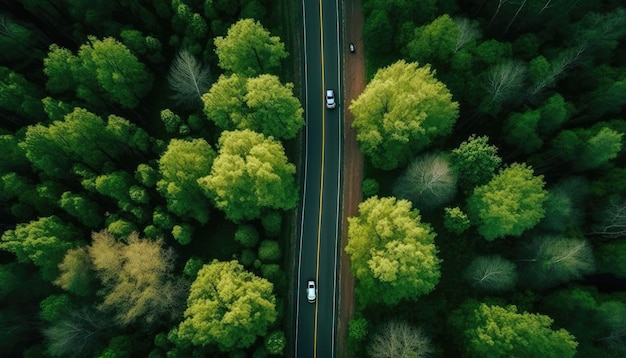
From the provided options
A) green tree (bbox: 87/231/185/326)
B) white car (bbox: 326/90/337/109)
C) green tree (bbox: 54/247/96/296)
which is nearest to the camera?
green tree (bbox: 87/231/185/326)

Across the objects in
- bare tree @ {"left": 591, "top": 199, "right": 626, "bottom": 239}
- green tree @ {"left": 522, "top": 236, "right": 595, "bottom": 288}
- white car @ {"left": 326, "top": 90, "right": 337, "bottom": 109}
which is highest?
white car @ {"left": 326, "top": 90, "right": 337, "bottom": 109}

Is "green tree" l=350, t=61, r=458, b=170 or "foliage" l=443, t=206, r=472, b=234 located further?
"foliage" l=443, t=206, r=472, b=234

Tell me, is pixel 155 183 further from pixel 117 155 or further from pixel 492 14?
pixel 492 14

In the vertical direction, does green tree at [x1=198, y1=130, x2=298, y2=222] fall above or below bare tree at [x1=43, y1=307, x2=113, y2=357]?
above

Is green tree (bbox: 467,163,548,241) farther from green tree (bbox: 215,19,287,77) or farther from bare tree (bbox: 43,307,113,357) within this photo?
bare tree (bbox: 43,307,113,357)

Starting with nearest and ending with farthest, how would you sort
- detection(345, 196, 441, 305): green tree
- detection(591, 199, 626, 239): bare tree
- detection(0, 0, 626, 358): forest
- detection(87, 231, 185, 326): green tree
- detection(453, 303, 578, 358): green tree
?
detection(453, 303, 578, 358): green tree < detection(345, 196, 441, 305): green tree < detection(591, 199, 626, 239): bare tree < detection(0, 0, 626, 358): forest < detection(87, 231, 185, 326): green tree

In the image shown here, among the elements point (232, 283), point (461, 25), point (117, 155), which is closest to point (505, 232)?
point (461, 25)

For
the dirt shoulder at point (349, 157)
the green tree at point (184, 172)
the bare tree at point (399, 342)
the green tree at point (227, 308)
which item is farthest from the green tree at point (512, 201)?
the green tree at point (184, 172)

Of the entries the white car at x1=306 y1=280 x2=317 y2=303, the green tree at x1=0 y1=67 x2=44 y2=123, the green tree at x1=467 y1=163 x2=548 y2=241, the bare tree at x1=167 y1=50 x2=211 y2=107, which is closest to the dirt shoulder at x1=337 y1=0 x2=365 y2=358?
the white car at x1=306 y1=280 x2=317 y2=303
